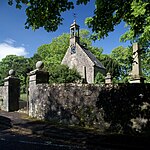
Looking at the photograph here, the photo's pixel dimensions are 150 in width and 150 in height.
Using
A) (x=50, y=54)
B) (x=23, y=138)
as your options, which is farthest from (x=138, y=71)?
(x=50, y=54)

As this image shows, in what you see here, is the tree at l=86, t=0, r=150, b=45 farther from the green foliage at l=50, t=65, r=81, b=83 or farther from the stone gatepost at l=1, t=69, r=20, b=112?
the green foliage at l=50, t=65, r=81, b=83

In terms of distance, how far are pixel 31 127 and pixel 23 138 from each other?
1.47 meters

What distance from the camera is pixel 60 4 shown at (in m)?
6.77

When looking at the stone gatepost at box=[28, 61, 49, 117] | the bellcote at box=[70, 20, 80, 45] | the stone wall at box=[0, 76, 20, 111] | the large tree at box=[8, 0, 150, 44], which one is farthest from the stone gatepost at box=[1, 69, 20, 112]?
the bellcote at box=[70, 20, 80, 45]

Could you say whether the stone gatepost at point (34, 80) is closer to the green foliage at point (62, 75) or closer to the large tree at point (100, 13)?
the large tree at point (100, 13)

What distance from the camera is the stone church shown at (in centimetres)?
4228

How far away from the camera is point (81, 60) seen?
44.5 metres

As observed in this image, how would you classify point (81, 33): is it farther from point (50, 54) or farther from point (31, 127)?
point (31, 127)

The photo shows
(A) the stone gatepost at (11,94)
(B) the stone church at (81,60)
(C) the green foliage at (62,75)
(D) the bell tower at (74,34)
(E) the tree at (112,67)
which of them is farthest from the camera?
(E) the tree at (112,67)

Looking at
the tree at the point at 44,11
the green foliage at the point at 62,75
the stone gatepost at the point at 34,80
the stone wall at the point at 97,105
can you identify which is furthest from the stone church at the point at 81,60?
the tree at the point at 44,11

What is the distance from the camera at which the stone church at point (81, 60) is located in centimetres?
4228

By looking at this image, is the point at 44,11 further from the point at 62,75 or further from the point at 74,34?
the point at 74,34

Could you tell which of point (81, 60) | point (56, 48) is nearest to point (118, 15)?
point (81, 60)

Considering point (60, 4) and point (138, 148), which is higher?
point (60, 4)
